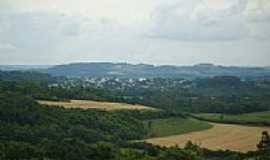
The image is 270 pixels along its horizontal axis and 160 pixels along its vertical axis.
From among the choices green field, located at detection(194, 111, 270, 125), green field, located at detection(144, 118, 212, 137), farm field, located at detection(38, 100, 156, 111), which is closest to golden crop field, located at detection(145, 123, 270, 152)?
green field, located at detection(144, 118, 212, 137)

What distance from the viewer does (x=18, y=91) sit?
364 ft

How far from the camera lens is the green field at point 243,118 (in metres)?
101

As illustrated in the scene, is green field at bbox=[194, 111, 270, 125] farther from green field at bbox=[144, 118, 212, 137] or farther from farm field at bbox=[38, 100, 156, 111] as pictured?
farm field at bbox=[38, 100, 156, 111]

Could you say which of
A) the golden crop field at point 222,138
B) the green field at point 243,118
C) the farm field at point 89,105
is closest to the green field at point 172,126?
the golden crop field at point 222,138

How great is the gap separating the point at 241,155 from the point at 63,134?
28.7 meters

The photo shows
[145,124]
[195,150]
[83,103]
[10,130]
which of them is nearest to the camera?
[195,150]

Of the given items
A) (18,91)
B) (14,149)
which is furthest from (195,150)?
(18,91)

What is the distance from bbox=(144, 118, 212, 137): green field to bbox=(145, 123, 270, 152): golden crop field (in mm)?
2497

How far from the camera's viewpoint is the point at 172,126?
97188 mm

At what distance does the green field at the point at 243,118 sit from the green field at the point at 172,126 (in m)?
5.82

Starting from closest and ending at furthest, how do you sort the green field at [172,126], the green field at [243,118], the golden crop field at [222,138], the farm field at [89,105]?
the golden crop field at [222,138]
the green field at [172,126]
the green field at [243,118]
the farm field at [89,105]

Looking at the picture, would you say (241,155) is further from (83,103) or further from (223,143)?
(83,103)

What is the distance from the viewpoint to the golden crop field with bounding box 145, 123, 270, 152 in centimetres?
7904

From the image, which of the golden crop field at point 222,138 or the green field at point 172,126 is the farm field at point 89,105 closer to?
the green field at point 172,126
